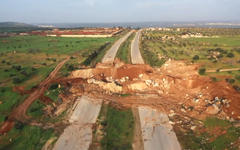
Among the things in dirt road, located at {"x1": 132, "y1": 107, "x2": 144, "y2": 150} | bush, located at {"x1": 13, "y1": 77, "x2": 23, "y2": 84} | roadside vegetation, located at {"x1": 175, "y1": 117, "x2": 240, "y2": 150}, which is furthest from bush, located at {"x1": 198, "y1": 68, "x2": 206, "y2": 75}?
bush, located at {"x1": 13, "y1": 77, "x2": 23, "y2": 84}

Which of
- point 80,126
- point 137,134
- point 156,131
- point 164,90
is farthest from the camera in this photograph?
point 164,90

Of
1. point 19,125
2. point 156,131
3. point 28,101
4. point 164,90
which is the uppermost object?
point 164,90

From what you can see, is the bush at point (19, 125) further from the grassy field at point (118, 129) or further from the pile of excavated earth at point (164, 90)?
the grassy field at point (118, 129)

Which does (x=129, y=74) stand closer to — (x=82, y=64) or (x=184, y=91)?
(x=184, y=91)

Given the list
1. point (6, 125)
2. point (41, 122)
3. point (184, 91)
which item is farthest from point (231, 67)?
point (6, 125)

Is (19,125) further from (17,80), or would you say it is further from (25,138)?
(17,80)

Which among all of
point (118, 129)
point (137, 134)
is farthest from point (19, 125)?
point (137, 134)
